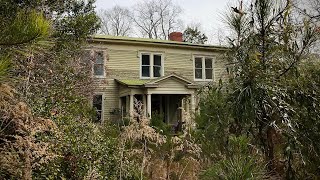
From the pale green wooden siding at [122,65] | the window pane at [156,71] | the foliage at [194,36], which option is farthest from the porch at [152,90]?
the foliage at [194,36]

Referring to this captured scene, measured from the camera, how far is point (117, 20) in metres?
43.9

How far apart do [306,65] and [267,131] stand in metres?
1.07

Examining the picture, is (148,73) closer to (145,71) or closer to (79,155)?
(145,71)

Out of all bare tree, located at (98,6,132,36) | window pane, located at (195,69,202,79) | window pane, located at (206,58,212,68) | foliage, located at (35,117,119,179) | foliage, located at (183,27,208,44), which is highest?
bare tree, located at (98,6,132,36)

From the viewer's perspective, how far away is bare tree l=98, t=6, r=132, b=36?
42.3m

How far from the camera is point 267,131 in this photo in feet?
15.1

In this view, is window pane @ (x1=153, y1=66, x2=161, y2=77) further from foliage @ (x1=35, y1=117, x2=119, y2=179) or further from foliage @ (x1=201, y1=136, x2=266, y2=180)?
foliage @ (x1=201, y1=136, x2=266, y2=180)

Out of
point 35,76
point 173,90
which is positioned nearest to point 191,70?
point 173,90

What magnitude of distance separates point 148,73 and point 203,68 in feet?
11.0

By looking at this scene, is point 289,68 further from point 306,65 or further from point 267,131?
point 267,131

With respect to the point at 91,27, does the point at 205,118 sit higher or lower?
lower

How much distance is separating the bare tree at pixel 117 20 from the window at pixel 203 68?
23.0m

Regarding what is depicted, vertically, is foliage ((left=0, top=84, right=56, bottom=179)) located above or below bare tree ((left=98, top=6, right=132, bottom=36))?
below

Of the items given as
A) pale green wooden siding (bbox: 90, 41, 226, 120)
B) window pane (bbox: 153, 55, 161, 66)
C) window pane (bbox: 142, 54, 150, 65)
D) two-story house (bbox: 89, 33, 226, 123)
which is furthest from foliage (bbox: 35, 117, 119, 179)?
window pane (bbox: 153, 55, 161, 66)
